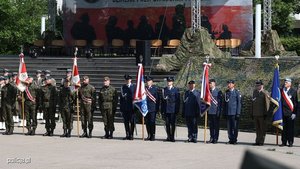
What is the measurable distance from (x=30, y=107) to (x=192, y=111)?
4487 millimetres

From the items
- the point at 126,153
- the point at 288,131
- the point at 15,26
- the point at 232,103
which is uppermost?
the point at 15,26

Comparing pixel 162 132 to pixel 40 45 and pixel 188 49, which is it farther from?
pixel 40 45

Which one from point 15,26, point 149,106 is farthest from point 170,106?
point 15,26

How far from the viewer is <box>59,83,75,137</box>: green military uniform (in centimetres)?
1596

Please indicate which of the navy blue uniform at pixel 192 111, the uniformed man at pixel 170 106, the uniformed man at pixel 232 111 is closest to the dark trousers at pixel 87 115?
the uniformed man at pixel 170 106

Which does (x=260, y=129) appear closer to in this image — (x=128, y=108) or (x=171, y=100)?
(x=171, y=100)

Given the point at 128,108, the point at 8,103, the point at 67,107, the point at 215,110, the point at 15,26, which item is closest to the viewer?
the point at 215,110

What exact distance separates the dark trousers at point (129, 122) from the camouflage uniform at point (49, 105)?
1975 millimetres

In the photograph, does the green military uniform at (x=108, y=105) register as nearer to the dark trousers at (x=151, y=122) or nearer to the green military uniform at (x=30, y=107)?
the dark trousers at (x=151, y=122)

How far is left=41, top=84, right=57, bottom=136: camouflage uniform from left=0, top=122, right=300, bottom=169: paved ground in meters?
0.31

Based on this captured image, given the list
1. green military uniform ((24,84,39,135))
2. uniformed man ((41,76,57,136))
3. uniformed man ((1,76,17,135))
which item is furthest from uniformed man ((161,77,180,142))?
uniformed man ((1,76,17,135))

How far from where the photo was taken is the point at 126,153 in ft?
41.1

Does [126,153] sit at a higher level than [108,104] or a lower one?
lower

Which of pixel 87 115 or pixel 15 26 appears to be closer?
pixel 87 115
